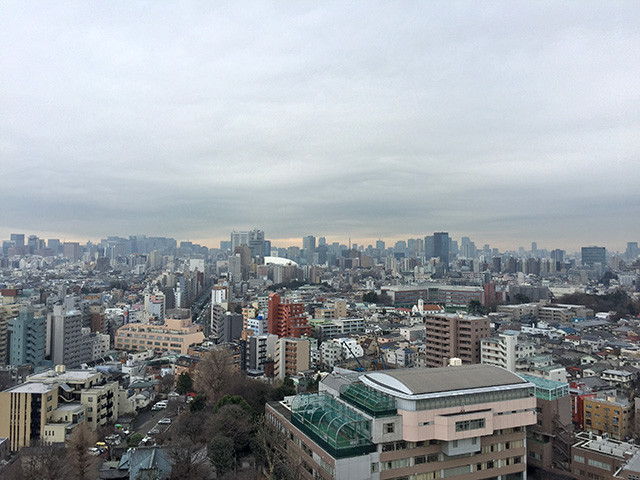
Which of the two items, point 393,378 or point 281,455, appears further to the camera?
point 281,455

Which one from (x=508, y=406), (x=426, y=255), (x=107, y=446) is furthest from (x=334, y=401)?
(x=426, y=255)

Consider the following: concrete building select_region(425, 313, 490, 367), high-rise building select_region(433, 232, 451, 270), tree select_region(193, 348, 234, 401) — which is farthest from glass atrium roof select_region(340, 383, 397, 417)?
high-rise building select_region(433, 232, 451, 270)

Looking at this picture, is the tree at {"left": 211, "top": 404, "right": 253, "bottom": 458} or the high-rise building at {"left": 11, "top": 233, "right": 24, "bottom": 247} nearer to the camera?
the tree at {"left": 211, "top": 404, "right": 253, "bottom": 458}

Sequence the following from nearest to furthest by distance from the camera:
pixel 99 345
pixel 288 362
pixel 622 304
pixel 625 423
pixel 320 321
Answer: pixel 625 423
pixel 288 362
pixel 99 345
pixel 320 321
pixel 622 304

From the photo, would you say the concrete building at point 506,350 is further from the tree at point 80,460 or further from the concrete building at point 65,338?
the concrete building at point 65,338

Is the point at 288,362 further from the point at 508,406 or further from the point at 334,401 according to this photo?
the point at 508,406

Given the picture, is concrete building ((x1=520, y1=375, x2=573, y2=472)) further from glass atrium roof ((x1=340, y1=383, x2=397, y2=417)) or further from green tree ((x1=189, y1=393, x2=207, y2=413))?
green tree ((x1=189, y1=393, x2=207, y2=413))

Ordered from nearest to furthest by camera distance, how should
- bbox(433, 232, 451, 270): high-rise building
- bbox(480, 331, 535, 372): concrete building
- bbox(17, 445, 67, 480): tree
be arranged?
1. bbox(17, 445, 67, 480): tree
2. bbox(480, 331, 535, 372): concrete building
3. bbox(433, 232, 451, 270): high-rise building
